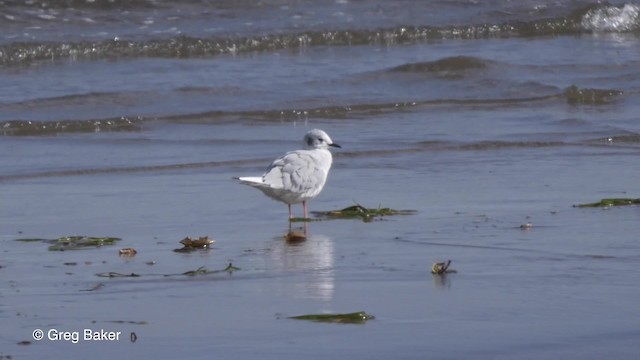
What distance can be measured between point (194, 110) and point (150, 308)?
6434 mm

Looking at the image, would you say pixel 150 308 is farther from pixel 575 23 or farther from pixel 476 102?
pixel 575 23

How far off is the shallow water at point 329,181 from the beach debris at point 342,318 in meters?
0.05

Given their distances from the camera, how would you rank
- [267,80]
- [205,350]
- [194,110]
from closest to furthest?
[205,350] < [194,110] < [267,80]

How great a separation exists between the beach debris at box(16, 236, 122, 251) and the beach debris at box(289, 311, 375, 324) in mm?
1724

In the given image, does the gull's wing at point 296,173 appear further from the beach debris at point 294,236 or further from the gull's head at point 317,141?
the beach debris at point 294,236

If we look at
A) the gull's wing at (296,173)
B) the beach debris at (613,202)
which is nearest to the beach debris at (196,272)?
the gull's wing at (296,173)

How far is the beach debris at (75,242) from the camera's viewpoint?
644cm

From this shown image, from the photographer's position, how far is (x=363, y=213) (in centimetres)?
716

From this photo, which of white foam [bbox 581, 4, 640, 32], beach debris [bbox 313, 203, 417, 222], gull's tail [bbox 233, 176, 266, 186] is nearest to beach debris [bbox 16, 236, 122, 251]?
gull's tail [bbox 233, 176, 266, 186]

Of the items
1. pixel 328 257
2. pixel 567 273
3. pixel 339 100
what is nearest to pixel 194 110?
pixel 339 100

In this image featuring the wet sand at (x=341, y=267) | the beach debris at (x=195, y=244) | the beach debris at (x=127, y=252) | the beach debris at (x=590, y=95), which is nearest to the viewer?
the wet sand at (x=341, y=267)

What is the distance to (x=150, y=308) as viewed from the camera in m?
5.19

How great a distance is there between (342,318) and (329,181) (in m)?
3.45

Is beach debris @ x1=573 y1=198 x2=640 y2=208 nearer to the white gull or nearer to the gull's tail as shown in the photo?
the white gull
